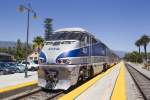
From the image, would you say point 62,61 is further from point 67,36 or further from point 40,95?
point 67,36

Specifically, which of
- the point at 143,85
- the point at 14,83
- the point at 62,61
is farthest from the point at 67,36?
the point at 143,85

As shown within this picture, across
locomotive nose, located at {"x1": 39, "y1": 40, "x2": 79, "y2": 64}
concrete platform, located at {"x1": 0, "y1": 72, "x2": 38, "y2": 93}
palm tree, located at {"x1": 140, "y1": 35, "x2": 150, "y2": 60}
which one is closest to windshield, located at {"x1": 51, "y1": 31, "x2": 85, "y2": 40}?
locomotive nose, located at {"x1": 39, "y1": 40, "x2": 79, "y2": 64}

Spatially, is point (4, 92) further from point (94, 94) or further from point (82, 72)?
point (82, 72)

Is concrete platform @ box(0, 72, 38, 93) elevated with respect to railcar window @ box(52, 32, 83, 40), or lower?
lower

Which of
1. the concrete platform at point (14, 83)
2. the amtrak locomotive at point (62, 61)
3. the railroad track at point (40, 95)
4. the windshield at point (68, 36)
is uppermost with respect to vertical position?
the windshield at point (68, 36)

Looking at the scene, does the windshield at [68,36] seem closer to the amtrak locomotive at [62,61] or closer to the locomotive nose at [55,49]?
the amtrak locomotive at [62,61]

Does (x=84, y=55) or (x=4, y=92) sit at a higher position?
(x=84, y=55)

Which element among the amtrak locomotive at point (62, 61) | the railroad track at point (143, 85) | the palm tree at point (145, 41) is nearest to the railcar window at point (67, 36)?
the amtrak locomotive at point (62, 61)

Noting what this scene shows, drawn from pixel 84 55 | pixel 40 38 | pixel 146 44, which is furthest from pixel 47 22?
pixel 84 55

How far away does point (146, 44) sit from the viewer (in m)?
117

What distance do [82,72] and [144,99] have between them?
4.76 metres

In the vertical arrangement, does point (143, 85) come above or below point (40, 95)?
below

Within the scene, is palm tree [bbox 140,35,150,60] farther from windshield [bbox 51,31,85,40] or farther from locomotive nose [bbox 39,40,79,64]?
locomotive nose [bbox 39,40,79,64]

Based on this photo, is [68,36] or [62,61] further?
[68,36]
